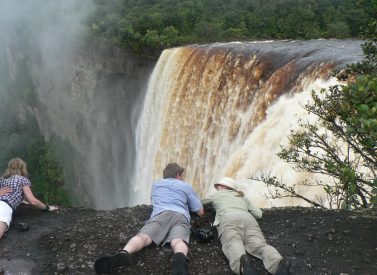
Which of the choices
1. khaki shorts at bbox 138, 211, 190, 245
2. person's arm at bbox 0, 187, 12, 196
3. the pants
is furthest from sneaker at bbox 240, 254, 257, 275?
person's arm at bbox 0, 187, 12, 196

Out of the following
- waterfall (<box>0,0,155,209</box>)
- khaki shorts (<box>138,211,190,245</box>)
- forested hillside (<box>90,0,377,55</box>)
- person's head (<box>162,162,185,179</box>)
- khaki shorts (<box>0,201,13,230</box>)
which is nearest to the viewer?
khaki shorts (<box>138,211,190,245</box>)

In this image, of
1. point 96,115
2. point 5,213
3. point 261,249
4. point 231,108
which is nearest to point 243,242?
point 261,249

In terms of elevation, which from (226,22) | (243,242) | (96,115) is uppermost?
(226,22)

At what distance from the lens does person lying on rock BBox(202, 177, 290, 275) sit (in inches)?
156

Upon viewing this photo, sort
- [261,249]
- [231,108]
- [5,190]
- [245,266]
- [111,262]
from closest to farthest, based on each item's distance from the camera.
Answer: [245,266]
[111,262]
[261,249]
[5,190]
[231,108]

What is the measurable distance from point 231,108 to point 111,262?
328 inches

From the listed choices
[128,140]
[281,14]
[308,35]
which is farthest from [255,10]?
[128,140]

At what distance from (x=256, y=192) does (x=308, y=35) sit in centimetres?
1747

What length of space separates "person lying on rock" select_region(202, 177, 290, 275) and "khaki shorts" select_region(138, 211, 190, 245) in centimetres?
36

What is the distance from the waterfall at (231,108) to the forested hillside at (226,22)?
24.6 ft

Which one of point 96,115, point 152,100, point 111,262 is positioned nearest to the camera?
point 111,262

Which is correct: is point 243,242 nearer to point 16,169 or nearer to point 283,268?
point 283,268

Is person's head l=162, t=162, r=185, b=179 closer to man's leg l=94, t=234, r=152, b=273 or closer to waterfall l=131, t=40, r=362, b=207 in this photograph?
man's leg l=94, t=234, r=152, b=273

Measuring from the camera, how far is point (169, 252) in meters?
4.41
